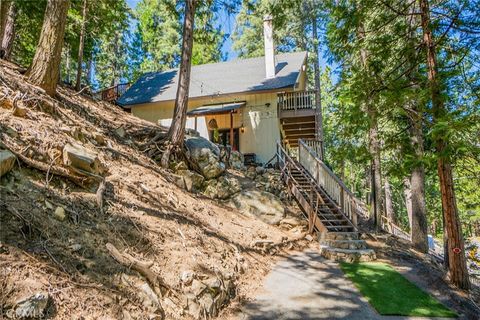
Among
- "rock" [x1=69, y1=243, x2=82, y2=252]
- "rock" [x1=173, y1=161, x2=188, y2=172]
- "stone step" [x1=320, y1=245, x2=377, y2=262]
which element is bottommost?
"stone step" [x1=320, y1=245, x2=377, y2=262]

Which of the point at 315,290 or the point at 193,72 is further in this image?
the point at 193,72

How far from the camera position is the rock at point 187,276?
11.1 ft

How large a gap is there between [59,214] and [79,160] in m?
1.18

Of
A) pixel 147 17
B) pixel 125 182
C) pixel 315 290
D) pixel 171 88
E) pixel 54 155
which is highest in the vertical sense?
pixel 147 17

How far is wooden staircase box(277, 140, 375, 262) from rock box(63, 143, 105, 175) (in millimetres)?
5320

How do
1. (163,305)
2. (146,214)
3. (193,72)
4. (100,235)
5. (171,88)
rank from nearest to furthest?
(163,305)
(100,235)
(146,214)
(171,88)
(193,72)

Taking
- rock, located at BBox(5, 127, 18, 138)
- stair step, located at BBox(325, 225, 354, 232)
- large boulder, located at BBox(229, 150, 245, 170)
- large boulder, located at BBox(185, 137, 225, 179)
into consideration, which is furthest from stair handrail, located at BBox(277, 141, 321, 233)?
rock, located at BBox(5, 127, 18, 138)

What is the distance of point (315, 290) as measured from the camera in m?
4.57

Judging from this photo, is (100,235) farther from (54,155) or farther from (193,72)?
(193,72)

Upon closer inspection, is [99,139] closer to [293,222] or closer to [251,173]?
[293,222]

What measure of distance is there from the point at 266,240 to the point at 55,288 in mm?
4798

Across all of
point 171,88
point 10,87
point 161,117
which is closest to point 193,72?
point 171,88

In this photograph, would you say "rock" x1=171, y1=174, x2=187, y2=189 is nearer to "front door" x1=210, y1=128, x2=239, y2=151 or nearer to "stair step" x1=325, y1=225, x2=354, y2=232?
"stair step" x1=325, y1=225, x2=354, y2=232

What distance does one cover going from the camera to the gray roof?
14000 mm
